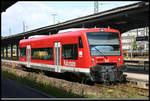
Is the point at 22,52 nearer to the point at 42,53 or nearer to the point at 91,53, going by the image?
the point at 42,53

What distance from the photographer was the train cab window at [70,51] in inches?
475

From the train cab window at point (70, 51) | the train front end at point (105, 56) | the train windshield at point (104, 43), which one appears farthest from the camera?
the train cab window at point (70, 51)

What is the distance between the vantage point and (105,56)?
11.5m

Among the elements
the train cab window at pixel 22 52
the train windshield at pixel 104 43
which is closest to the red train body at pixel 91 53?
the train windshield at pixel 104 43

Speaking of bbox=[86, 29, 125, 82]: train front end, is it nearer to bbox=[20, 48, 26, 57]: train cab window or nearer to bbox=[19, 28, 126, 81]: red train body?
bbox=[19, 28, 126, 81]: red train body

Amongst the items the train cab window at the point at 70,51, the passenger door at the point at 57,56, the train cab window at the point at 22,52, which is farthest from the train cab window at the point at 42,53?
the train cab window at the point at 22,52

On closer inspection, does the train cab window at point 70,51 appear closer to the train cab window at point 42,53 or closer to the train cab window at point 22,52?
the train cab window at point 42,53

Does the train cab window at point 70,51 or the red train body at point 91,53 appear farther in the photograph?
the train cab window at point 70,51

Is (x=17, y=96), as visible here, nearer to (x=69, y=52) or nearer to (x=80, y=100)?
(x=80, y=100)

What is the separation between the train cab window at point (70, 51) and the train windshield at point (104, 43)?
108 cm

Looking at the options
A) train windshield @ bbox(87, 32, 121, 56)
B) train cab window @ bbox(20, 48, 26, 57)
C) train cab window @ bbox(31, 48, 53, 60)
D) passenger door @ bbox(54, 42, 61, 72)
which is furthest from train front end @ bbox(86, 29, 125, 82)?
train cab window @ bbox(20, 48, 26, 57)

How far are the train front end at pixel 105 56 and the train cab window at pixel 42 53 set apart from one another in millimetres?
4269

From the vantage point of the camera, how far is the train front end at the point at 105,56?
36.3ft

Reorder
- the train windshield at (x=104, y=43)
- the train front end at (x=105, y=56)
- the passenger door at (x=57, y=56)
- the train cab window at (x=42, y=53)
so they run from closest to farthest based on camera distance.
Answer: the train front end at (x=105, y=56), the train windshield at (x=104, y=43), the passenger door at (x=57, y=56), the train cab window at (x=42, y=53)
